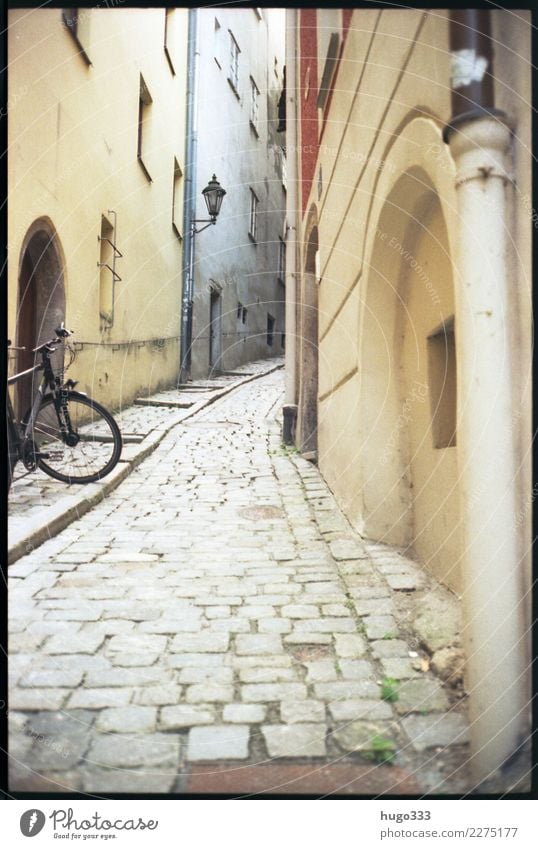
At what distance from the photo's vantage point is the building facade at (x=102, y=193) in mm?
5797

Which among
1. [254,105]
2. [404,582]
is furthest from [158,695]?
[254,105]

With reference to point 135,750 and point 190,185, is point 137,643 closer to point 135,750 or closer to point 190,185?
point 135,750

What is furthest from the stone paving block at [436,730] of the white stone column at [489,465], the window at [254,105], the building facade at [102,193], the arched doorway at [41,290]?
the window at [254,105]

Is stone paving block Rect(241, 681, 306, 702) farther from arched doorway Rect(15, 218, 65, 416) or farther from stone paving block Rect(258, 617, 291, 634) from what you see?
arched doorway Rect(15, 218, 65, 416)

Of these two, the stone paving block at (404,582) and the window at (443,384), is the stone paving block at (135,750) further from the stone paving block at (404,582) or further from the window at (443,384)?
the window at (443,384)

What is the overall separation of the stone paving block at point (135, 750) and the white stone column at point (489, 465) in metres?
0.82

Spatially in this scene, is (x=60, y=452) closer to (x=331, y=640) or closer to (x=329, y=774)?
(x=331, y=640)

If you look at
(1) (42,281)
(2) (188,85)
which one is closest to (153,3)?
(1) (42,281)

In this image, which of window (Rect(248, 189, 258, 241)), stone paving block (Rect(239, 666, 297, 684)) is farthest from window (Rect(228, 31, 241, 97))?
stone paving block (Rect(239, 666, 297, 684))

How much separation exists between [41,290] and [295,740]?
6.25 metres

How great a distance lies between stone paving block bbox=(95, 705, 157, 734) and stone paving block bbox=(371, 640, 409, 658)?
0.88 meters

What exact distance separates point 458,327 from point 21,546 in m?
2.62

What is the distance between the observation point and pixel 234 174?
54.9 feet

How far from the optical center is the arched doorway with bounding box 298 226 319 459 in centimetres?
745
